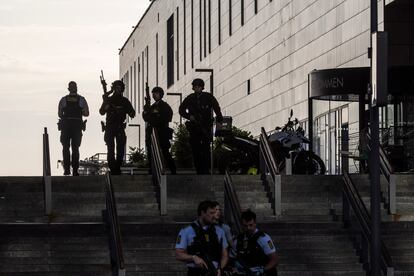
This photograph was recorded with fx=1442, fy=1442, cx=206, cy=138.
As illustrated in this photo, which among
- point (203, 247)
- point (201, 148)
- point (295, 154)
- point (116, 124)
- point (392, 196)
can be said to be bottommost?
point (203, 247)

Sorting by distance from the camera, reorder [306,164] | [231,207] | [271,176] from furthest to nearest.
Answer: [306,164], [271,176], [231,207]

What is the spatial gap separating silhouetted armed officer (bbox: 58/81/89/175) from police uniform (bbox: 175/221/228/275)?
11826 mm

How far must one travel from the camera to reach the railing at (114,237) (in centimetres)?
1745

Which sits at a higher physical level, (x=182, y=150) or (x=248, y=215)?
(x=182, y=150)

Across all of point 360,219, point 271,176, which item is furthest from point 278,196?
point 360,219

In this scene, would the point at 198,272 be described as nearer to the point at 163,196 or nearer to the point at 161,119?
the point at 163,196

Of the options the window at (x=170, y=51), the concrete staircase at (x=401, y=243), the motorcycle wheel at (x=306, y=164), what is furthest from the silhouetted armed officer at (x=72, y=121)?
the window at (x=170, y=51)

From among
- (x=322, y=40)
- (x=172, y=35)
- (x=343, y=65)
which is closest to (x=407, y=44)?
(x=343, y=65)

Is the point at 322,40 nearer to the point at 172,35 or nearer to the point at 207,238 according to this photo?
the point at 207,238

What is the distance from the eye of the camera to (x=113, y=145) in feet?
84.4

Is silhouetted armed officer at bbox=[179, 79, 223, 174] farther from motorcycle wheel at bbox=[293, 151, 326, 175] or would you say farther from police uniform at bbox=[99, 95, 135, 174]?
motorcycle wheel at bbox=[293, 151, 326, 175]

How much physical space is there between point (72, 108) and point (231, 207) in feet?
19.3

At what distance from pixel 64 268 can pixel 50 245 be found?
85cm

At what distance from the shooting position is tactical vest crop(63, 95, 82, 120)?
2550 centimetres
